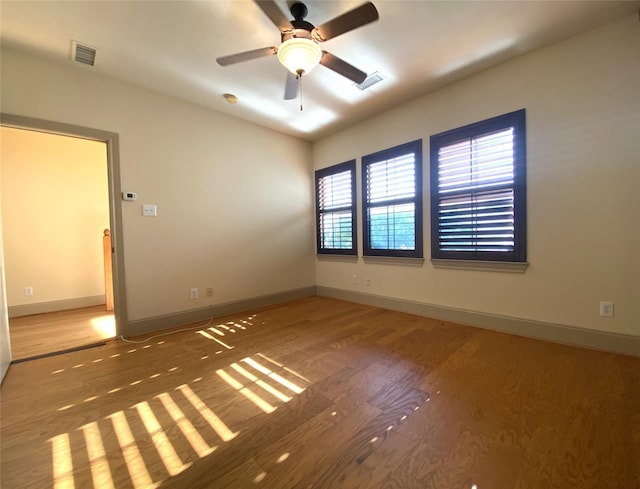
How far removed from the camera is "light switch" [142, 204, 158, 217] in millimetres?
3023

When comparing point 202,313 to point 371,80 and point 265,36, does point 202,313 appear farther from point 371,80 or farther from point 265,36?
point 371,80

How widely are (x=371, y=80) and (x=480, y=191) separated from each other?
5.76 ft

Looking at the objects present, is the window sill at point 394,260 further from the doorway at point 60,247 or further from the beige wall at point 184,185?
the doorway at point 60,247

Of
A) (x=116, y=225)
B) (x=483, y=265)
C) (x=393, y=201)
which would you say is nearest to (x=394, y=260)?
(x=393, y=201)

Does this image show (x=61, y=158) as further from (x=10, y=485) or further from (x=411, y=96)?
(x=411, y=96)

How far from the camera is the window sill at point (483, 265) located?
105 inches

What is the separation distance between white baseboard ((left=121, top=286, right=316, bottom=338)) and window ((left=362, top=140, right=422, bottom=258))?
63.3 inches

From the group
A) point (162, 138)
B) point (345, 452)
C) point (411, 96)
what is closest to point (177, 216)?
point (162, 138)

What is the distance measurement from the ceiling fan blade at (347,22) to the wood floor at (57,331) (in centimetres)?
361

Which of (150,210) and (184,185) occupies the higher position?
(184,185)

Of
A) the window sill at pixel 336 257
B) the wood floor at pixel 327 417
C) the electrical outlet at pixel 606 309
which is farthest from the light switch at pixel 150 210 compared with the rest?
the electrical outlet at pixel 606 309

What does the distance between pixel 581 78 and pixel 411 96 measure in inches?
63.1

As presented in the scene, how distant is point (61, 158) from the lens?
13.4 ft

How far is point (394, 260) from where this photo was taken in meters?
3.71
